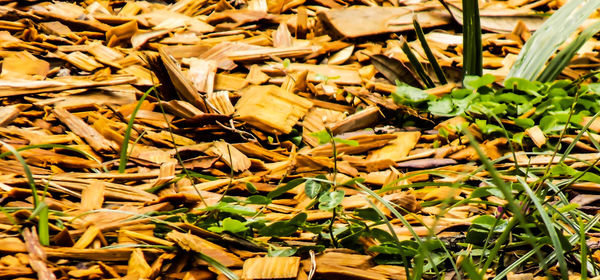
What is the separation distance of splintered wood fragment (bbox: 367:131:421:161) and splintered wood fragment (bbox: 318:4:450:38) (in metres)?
0.73

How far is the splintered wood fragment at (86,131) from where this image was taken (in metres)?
1.65

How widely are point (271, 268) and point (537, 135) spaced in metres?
1.09

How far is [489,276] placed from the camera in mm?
1109

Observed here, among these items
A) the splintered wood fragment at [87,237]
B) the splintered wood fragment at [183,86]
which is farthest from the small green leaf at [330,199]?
the splintered wood fragment at [183,86]

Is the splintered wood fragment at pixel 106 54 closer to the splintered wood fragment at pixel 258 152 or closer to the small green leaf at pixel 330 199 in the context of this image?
the splintered wood fragment at pixel 258 152

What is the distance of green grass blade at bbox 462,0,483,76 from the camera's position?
2.03 m

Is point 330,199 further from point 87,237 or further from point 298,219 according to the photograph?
point 87,237

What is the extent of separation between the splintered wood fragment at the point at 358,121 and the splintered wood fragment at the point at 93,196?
2.60 feet

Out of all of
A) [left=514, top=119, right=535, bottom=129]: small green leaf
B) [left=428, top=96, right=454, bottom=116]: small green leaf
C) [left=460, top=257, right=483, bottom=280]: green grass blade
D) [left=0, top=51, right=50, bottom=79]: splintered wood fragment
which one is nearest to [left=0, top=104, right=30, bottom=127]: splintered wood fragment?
[left=0, top=51, right=50, bottom=79]: splintered wood fragment

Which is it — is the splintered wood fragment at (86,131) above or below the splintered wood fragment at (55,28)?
below

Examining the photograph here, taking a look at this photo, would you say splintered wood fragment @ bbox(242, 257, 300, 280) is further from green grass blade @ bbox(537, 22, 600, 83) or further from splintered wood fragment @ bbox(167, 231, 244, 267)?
green grass blade @ bbox(537, 22, 600, 83)

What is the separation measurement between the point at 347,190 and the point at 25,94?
1.08 m

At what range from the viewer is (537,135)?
1.76 metres

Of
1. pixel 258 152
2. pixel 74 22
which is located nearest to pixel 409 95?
pixel 258 152
